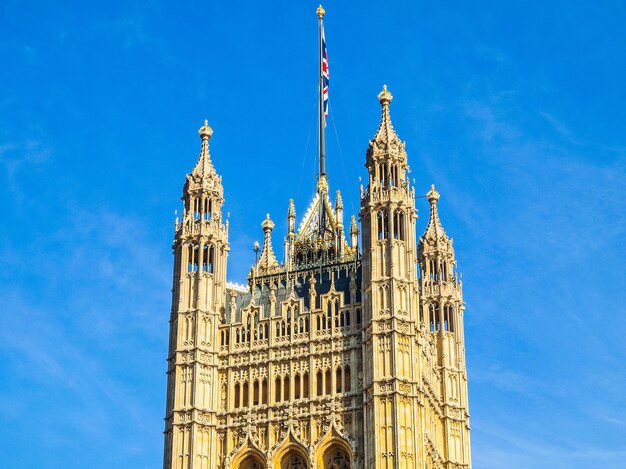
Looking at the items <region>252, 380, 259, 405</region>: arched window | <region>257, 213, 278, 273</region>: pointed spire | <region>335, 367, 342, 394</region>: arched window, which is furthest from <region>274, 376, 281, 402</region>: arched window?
<region>257, 213, 278, 273</region>: pointed spire

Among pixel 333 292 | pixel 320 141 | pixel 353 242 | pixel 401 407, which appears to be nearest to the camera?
pixel 401 407

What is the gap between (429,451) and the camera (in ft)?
251

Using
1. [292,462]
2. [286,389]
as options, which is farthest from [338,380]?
[292,462]

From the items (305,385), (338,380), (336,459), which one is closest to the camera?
(336,459)

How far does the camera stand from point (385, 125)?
82.4m

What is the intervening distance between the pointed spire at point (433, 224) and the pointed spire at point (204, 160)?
42.0 feet

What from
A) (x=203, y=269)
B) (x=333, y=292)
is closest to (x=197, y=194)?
(x=203, y=269)

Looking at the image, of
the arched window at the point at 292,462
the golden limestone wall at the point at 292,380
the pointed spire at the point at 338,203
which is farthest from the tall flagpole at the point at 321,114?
the arched window at the point at 292,462

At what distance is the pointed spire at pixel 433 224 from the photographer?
8788cm

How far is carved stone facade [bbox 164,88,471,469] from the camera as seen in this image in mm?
74500

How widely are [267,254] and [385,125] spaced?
31.0 feet

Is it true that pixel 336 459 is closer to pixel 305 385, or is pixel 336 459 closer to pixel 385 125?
pixel 305 385

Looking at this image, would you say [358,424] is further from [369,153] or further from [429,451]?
[369,153]

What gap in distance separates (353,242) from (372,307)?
8.65m
